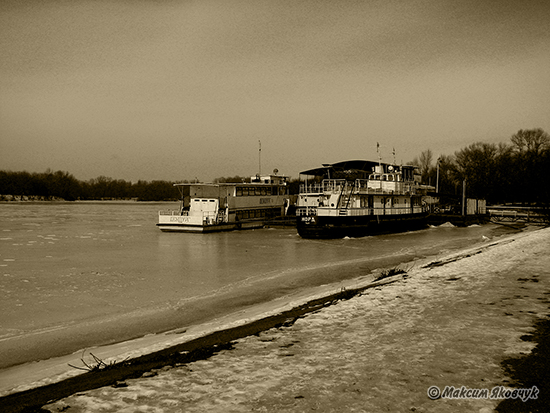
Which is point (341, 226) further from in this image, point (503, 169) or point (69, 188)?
point (69, 188)

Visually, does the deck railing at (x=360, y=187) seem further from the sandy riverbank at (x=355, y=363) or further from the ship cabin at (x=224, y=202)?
the sandy riverbank at (x=355, y=363)

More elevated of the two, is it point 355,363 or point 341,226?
point 341,226

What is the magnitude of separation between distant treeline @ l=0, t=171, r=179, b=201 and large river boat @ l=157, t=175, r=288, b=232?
108 m

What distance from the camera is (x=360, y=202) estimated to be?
3303 cm

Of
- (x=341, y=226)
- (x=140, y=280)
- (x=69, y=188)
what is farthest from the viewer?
(x=69, y=188)

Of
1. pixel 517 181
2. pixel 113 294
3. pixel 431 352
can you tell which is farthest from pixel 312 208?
pixel 517 181

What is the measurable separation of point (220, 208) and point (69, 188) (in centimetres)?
11510

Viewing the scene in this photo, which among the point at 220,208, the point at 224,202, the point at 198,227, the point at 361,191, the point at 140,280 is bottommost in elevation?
the point at 140,280

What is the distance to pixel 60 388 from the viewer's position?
17.1 feet

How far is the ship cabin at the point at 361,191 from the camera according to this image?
105 feet

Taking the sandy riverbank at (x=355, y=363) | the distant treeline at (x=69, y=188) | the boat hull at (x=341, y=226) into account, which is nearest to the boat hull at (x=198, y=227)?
the boat hull at (x=341, y=226)

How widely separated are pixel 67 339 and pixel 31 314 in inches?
104

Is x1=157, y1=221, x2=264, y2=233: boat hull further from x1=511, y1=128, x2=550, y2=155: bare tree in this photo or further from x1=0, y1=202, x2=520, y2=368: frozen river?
x1=511, y1=128, x2=550, y2=155: bare tree

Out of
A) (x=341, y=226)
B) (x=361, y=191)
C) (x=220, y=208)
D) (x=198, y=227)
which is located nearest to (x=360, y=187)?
(x=361, y=191)
